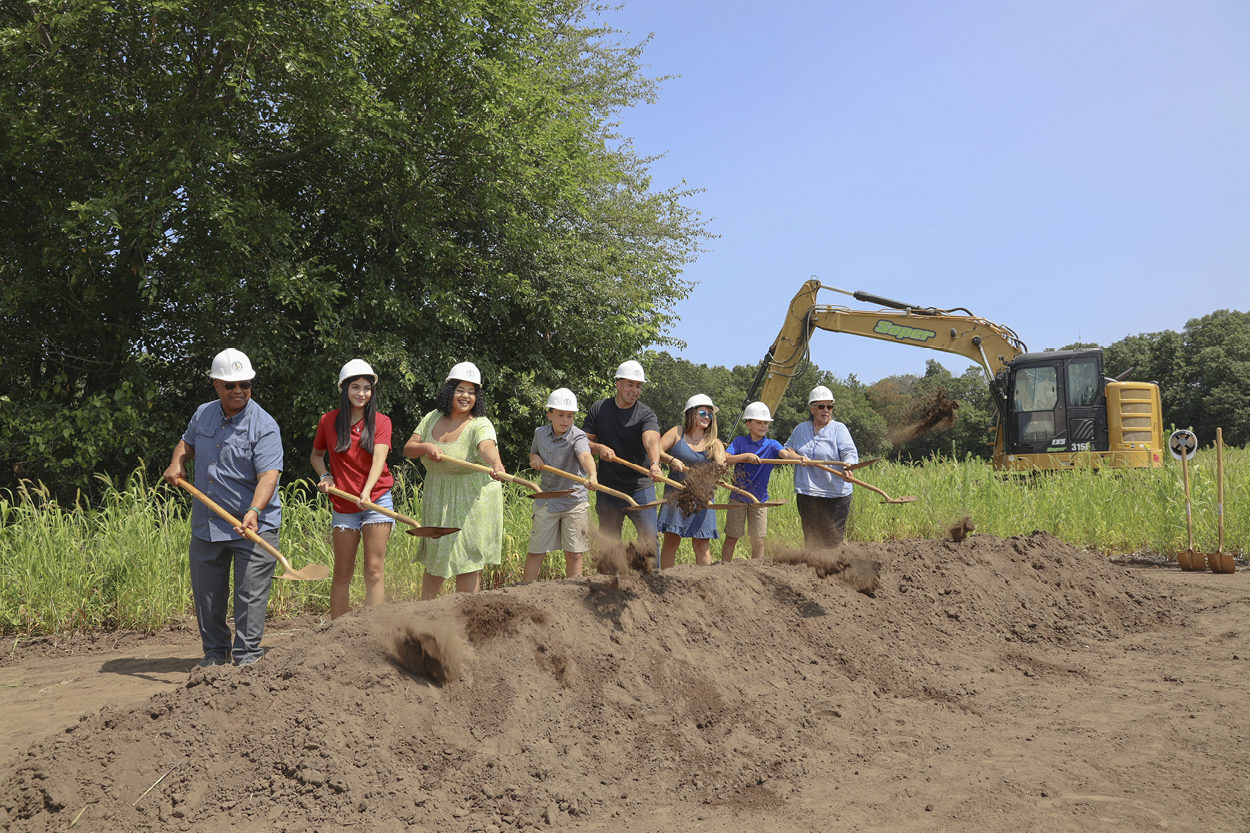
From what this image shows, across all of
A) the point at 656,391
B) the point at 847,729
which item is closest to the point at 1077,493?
the point at 847,729

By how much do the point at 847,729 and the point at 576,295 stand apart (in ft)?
33.6

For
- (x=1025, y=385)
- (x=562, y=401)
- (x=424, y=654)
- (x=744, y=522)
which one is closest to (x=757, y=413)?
(x=744, y=522)

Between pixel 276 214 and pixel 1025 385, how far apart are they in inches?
434

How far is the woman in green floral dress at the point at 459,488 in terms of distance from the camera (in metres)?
A: 4.71

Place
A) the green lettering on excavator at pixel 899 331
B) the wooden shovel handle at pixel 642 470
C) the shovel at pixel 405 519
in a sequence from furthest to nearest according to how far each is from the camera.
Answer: the green lettering on excavator at pixel 899 331 < the wooden shovel handle at pixel 642 470 < the shovel at pixel 405 519

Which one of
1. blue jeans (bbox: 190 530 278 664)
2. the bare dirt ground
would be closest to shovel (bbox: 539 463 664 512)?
the bare dirt ground

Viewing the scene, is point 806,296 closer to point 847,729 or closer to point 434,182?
point 434,182

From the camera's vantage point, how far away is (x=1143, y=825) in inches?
114

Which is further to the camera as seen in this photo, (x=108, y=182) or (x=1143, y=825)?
(x=108, y=182)

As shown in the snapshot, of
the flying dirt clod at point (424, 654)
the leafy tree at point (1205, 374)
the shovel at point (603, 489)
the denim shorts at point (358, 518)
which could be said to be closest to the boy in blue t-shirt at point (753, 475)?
the shovel at point (603, 489)

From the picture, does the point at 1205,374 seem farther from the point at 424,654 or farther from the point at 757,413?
the point at 424,654

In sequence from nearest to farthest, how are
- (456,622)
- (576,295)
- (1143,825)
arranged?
(1143,825) → (456,622) → (576,295)

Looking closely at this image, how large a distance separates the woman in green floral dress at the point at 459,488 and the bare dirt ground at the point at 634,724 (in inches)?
20.6

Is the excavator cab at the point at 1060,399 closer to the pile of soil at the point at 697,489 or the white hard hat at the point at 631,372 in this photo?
the pile of soil at the point at 697,489
